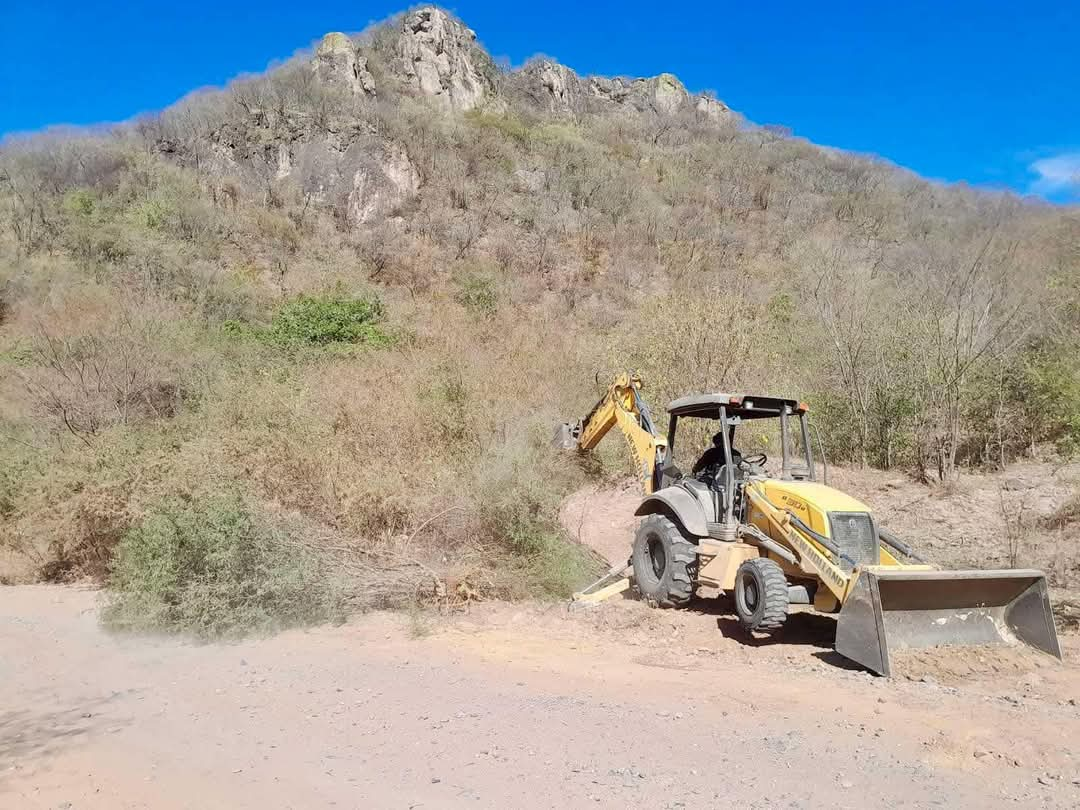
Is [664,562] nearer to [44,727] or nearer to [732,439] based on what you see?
[732,439]

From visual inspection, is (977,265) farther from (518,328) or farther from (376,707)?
(376,707)

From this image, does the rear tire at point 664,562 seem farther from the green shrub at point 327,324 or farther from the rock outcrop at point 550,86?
the rock outcrop at point 550,86

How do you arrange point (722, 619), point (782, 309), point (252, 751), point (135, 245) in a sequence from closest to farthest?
point (252, 751) < point (722, 619) < point (782, 309) < point (135, 245)

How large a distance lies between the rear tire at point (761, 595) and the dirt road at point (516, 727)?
30cm

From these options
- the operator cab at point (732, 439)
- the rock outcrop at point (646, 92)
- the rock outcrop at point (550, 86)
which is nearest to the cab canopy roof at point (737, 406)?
the operator cab at point (732, 439)

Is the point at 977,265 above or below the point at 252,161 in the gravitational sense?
below

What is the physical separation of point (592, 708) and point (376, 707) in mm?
1401

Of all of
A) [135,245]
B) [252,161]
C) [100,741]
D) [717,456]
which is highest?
[252,161]

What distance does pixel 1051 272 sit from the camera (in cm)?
1306

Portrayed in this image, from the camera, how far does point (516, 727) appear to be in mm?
4348

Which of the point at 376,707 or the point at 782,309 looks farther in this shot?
the point at 782,309

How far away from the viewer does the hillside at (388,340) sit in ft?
26.9

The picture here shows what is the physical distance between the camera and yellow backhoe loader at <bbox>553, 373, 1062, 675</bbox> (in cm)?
546

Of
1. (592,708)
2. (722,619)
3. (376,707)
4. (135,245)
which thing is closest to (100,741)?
(376,707)
